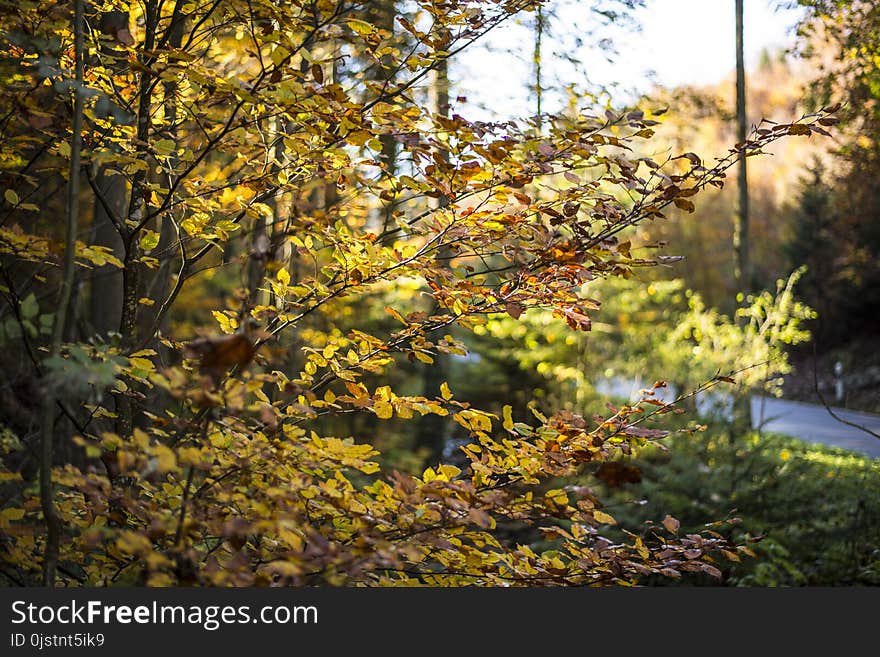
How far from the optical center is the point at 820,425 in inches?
291

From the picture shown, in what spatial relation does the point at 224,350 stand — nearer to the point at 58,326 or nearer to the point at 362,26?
the point at 58,326

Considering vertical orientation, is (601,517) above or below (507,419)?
below

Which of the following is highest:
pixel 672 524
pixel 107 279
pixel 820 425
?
pixel 107 279

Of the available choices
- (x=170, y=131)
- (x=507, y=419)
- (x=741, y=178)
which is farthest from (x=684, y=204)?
(x=741, y=178)

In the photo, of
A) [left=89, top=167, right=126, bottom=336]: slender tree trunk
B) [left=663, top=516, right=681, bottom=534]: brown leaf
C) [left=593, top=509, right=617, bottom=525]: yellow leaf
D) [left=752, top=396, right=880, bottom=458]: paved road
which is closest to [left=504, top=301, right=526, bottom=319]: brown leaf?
[left=593, top=509, right=617, bottom=525]: yellow leaf

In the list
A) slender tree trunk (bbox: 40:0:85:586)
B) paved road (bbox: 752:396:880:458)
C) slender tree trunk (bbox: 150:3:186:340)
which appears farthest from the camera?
paved road (bbox: 752:396:880:458)

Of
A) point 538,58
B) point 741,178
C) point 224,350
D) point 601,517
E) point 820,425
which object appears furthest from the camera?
point 741,178

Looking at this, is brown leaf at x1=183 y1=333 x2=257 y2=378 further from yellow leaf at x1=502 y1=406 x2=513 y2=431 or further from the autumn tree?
yellow leaf at x1=502 y1=406 x2=513 y2=431

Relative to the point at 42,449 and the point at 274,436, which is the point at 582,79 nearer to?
the point at 274,436

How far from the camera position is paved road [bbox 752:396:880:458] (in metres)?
5.41

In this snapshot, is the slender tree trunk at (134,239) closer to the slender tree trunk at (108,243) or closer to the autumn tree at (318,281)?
the autumn tree at (318,281)

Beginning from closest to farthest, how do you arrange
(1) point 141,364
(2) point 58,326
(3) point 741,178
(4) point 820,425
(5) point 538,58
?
(2) point 58,326, (1) point 141,364, (5) point 538,58, (4) point 820,425, (3) point 741,178

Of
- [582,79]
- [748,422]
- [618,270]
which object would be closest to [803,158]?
[748,422]

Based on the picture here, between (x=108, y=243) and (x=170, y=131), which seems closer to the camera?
(x=170, y=131)
